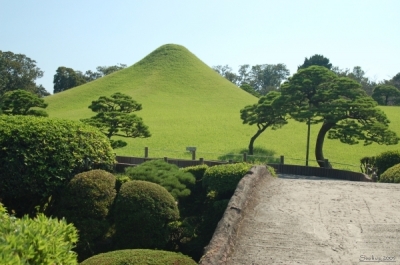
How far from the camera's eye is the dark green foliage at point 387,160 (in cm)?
1730

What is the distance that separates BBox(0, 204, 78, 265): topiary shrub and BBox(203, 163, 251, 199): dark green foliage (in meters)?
6.60

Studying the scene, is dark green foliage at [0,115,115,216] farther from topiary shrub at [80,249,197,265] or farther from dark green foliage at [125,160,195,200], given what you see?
topiary shrub at [80,249,197,265]

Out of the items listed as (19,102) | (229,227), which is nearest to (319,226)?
(229,227)

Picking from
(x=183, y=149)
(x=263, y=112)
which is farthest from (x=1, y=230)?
(x=183, y=149)

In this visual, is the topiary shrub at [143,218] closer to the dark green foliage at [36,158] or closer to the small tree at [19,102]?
the dark green foliage at [36,158]

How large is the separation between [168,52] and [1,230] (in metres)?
72.3

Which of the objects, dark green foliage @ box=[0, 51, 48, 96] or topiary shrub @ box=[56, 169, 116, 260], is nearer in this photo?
topiary shrub @ box=[56, 169, 116, 260]

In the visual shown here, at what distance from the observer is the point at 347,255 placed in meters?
6.48

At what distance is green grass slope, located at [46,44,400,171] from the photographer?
32938 mm

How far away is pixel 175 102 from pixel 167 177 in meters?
42.9

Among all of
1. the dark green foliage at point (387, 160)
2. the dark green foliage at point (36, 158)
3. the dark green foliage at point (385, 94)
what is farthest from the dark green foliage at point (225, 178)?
the dark green foliage at point (385, 94)

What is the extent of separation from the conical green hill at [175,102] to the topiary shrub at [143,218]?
20.8 meters

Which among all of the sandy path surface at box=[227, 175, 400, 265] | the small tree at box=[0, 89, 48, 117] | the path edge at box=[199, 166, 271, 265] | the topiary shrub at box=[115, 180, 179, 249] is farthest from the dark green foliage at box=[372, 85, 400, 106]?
the topiary shrub at box=[115, 180, 179, 249]

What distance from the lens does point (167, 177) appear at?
11.0m
